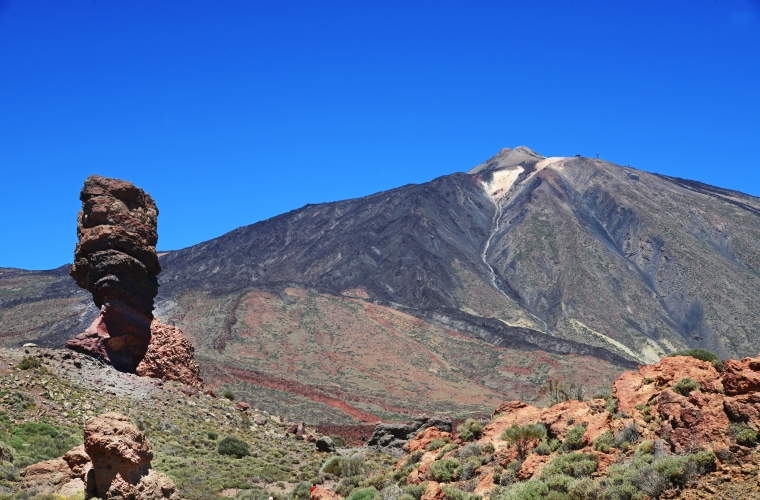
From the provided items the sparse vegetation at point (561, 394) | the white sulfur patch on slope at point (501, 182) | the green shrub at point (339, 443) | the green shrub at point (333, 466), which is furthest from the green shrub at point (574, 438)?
the white sulfur patch on slope at point (501, 182)

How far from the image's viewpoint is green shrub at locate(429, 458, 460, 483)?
1474 cm

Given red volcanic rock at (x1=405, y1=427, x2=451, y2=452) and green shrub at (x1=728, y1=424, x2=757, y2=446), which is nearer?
green shrub at (x1=728, y1=424, x2=757, y2=446)

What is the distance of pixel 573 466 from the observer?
39.4 ft

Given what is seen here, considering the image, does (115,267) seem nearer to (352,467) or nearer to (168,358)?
(168,358)

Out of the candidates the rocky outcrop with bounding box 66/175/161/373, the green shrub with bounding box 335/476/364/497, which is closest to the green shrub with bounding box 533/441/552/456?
the green shrub with bounding box 335/476/364/497

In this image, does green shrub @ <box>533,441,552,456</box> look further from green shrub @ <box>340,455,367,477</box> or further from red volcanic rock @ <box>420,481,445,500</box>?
green shrub @ <box>340,455,367,477</box>

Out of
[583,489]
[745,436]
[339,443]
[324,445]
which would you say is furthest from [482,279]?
[745,436]

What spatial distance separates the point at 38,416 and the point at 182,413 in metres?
5.14

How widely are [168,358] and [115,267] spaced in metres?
3.87

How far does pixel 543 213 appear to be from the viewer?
5448 inches

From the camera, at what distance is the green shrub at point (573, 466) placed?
11836mm

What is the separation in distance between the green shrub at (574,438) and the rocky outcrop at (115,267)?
56.1 feet

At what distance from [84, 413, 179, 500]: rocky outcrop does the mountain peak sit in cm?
16694

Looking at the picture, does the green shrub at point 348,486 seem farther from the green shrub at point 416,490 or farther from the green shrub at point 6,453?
the green shrub at point 6,453
